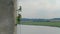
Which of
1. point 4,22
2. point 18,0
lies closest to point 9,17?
point 4,22

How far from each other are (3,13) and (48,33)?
363 cm

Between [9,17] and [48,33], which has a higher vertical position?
[9,17]

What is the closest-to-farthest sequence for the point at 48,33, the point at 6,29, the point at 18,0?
1. the point at 6,29
2. the point at 18,0
3. the point at 48,33

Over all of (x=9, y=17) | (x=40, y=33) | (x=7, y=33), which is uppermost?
(x=9, y=17)

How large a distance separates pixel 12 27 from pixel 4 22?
6 centimetres

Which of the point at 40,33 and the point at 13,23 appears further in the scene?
the point at 40,33

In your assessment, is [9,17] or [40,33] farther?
[40,33]

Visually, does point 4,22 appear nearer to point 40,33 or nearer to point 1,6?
point 1,6

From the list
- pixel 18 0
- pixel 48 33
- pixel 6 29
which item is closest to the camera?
pixel 6 29

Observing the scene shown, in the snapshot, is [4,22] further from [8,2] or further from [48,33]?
[48,33]

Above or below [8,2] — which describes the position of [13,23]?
below

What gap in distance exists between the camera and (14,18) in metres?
1.15

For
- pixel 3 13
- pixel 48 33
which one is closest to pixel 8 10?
pixel 3 13

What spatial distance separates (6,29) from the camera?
109cm
